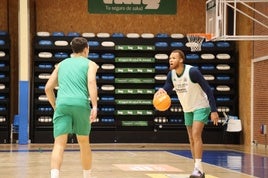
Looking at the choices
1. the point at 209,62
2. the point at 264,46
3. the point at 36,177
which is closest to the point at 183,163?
the point at 36,177

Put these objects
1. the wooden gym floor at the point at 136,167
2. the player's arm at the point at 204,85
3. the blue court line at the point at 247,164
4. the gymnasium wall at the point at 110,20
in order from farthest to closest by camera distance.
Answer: the gymnasium wall at the point at 110,20
the blue court line at the point at 247,164
the wooden gym floor at the point at 136,167
the player's arm at the point at 204,85

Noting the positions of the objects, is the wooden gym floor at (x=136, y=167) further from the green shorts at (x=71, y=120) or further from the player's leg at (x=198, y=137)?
the green shorts at (x=71, y=120)

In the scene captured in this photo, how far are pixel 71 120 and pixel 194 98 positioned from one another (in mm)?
2857

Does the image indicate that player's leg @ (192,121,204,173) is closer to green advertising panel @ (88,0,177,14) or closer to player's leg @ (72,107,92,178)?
player's leg @ (72,107,92,178)

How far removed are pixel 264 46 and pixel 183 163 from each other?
8.93 meters

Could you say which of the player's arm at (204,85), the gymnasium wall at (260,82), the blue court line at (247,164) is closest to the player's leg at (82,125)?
the player's arm at (204,85)

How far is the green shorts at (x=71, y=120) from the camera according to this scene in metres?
7.38

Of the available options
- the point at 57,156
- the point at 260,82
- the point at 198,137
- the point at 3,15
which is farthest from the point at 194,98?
the point at 3,15

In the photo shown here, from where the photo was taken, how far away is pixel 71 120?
294 inches

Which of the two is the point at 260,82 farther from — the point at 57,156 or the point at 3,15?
the point at 57,156

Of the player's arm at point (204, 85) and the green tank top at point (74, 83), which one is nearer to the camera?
the green tank top at point (74, 83)

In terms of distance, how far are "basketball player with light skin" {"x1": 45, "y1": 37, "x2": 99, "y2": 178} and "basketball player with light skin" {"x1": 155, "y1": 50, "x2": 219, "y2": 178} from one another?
2.43m

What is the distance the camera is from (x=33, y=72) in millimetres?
22516

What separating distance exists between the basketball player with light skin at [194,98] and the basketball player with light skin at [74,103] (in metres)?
2.43
